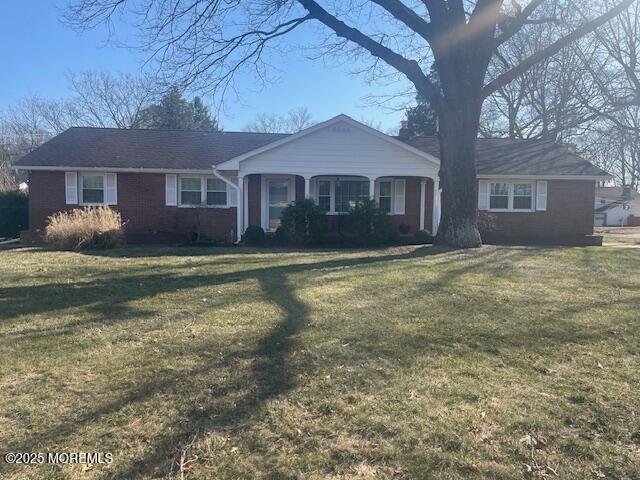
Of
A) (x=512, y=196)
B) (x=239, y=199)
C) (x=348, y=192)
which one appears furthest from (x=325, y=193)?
(x=512, y=196)

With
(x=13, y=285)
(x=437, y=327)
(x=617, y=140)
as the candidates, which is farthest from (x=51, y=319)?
(x=617, y=140)

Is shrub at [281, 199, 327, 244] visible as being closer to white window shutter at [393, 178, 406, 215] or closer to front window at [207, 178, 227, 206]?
front window at [207, 178, 227, 206]

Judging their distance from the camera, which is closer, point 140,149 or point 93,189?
point 93,189

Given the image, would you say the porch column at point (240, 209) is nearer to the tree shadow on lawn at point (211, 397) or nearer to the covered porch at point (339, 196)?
the covered porch at point (339, 196)

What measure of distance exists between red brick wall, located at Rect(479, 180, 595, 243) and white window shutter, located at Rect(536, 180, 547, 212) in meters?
0.14

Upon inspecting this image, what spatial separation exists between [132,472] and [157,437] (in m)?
0.35

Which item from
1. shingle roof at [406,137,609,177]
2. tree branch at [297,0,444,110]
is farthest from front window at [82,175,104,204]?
shingle roof at [406,137,609,177]

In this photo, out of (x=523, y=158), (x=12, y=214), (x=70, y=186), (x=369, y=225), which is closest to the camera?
(x=369, y=225)

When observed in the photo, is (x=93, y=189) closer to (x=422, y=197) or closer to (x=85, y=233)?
(x=85, y=233)

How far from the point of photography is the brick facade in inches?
729

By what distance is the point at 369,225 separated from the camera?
16.6 metres

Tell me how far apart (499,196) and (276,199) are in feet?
30.8

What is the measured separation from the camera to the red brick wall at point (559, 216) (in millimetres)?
20219

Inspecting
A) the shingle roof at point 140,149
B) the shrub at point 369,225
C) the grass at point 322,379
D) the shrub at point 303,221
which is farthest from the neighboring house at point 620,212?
the grass at point 322,379
